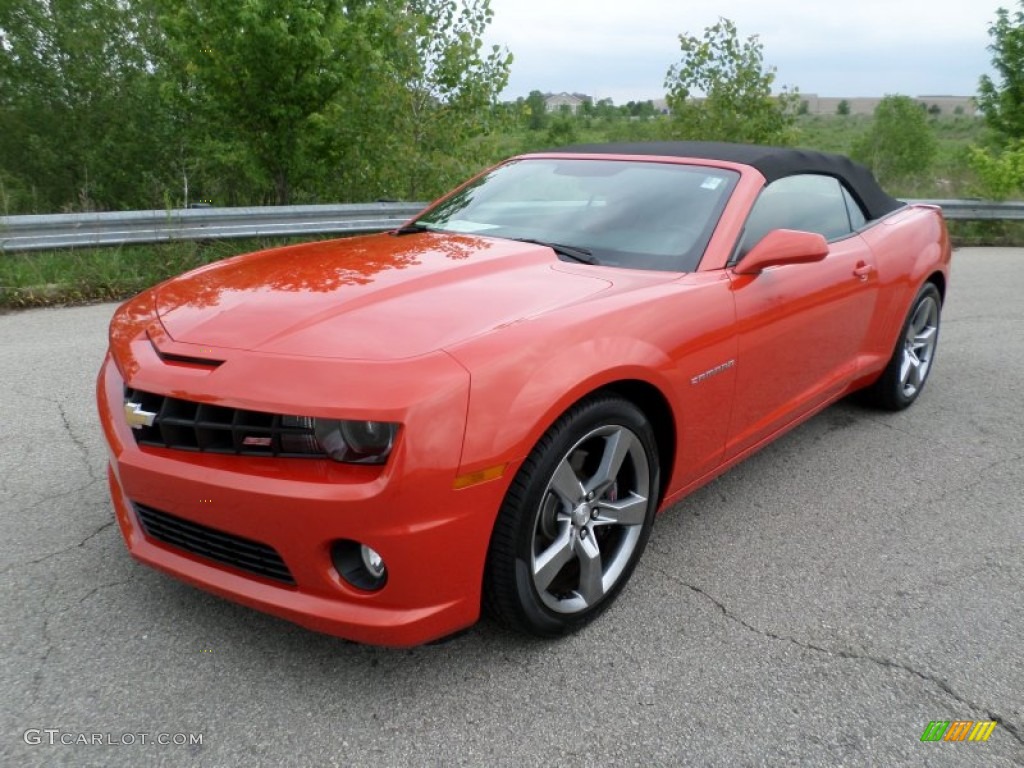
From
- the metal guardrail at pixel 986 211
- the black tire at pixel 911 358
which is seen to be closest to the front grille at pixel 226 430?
the black tire at pixel 911 358

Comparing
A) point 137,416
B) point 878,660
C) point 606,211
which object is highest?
point 606,211

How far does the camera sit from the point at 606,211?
3113 mm

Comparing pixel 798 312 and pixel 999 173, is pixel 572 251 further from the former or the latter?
pixel 999 173

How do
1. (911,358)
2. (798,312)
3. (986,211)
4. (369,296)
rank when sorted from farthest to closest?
(986,211) → (911,358) → (798,312) → (369,296)

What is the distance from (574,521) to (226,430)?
3.26 feet

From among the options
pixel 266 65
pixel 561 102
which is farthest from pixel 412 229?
pixel 561 102

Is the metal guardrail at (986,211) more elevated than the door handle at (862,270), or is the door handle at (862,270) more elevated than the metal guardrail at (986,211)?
the metal guardrail at (986,211)

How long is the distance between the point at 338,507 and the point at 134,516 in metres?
0.79

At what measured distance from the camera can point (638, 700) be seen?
2053 millimetres

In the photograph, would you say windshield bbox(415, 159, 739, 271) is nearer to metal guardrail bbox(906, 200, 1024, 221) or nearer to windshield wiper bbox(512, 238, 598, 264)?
windshield wiper bbox(512, 238, 598, 264)

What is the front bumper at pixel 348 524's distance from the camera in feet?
5.99

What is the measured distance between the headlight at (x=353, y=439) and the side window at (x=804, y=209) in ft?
5.60

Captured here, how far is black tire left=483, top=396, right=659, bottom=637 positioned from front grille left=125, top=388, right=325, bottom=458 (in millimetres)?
554

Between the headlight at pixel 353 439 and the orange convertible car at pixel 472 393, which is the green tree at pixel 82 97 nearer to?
the orange convertible car at pixel 472 393
